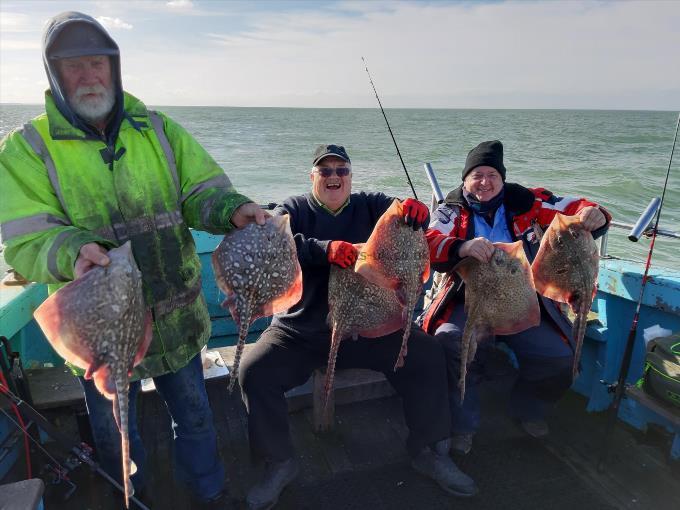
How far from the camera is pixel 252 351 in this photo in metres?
3.42

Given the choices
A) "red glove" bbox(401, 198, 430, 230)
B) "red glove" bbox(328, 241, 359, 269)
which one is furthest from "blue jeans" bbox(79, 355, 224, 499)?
"red glove" bbox(401, 198, 430, 230)

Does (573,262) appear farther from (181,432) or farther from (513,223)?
(181,432)

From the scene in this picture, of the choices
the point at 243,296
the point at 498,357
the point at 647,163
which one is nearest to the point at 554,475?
the point at 498,357

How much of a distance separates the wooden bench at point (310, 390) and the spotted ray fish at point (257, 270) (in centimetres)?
120

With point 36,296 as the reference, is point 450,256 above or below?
above

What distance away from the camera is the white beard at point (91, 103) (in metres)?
2.33

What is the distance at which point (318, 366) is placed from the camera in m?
3.55

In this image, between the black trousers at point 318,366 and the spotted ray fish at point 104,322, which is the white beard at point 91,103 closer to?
the spotted ray fish at point 104,322

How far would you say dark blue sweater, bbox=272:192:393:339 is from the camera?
3.49 m

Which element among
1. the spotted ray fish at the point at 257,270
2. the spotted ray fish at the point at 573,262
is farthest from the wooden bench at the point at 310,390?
the spotted ray fish at the point at 573,262

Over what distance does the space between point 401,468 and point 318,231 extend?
192 cm

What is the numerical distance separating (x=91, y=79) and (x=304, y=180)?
58.8 ft

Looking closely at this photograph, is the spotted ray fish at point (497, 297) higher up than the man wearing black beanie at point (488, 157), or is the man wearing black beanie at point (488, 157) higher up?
the man wearing black beanie at point (488, 157)

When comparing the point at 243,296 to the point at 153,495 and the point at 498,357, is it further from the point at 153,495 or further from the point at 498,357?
the point at 498,357
